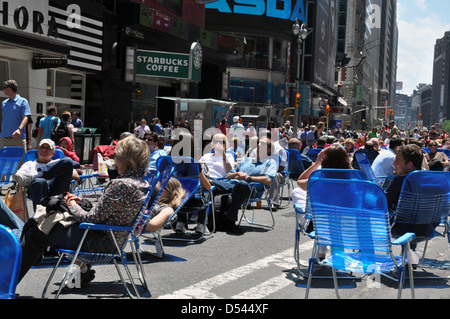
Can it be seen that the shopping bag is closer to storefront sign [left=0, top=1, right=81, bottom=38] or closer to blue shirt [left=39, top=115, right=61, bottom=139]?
blue shirt [left=39, top=115, right=61, bottom=139]

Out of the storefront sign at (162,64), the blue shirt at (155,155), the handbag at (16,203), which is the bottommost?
the handbag at (16,203)

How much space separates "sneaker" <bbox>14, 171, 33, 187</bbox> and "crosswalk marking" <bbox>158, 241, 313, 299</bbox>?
271 centimetres

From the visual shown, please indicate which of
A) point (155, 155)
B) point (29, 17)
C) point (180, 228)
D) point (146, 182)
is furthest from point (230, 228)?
point (29, 17)

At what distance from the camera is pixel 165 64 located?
2936cm

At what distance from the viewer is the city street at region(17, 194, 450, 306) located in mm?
5434

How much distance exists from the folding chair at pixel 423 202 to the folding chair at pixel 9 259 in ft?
13.6

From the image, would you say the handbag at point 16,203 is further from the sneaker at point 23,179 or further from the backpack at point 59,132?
the backpack at point 59,132

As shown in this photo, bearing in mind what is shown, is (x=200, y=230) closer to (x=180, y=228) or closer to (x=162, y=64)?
(x=180, y=228)

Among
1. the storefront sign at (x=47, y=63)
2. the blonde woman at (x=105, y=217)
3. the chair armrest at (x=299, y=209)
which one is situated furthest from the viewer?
the storefront sign at (x=47, y=63)

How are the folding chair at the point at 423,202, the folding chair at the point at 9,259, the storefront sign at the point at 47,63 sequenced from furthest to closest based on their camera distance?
the storefront sign at the point at 47,63 → the folding chair at the point at 423,202 → the folding chair at the point at 9,259

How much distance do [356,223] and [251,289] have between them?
142cm

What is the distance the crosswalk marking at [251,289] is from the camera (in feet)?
17.7

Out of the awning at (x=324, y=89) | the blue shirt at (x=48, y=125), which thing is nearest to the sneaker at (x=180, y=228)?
the blue shirt at (x=48, y=125)
